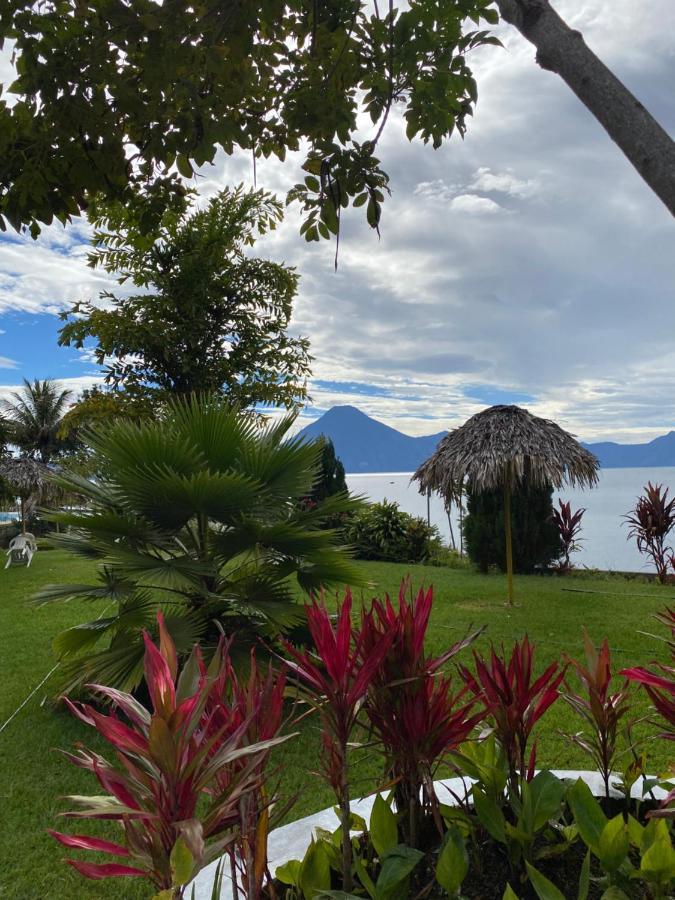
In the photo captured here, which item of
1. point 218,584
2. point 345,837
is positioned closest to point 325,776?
point 345,837

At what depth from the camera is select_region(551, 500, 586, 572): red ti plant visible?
39.2 feet

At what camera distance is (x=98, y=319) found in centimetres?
1623

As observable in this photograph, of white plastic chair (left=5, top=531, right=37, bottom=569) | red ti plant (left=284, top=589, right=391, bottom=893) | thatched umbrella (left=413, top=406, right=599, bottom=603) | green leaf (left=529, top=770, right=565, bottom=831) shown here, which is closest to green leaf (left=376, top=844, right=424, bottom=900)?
red ti plant (left=284, top=589, right=391, bottom=893)

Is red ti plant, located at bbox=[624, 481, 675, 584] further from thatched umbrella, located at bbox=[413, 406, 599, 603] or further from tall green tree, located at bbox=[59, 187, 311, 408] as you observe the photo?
tall green tree, located at bbox=[59, 187, 311, 408]

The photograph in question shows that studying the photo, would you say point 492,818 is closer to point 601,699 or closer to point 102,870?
point 601,699

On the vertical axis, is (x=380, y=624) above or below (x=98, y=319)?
below

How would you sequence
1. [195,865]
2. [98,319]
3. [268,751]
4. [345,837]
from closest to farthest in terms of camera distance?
[195,865] → [268,751] → [345,837] → [98,319]

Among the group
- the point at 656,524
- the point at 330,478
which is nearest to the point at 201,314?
the point at 330,478

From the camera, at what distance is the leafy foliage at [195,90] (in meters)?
2.44

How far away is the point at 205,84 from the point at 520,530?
10.5 m

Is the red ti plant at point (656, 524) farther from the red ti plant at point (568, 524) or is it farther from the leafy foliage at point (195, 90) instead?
the leafy foliage at point (195, 90)

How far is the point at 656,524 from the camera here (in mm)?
10938

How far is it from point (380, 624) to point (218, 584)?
9.86 feet

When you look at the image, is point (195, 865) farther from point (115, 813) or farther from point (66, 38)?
point (66, 38)
